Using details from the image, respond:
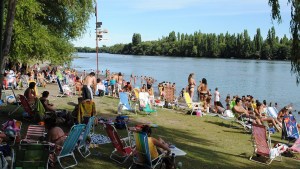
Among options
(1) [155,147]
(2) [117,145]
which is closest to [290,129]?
(1) [155,147]

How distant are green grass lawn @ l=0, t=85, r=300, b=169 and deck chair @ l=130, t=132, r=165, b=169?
1.55 feet

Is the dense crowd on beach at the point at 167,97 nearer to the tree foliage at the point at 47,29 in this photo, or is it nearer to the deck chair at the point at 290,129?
the deck chair at the point at 290,129

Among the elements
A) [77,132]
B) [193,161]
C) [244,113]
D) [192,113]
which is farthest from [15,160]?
[192,113]

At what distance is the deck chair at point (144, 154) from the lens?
Result: 649cm

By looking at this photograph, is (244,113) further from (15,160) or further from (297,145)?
(15,160)

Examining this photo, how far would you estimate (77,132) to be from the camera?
6562 millimetres

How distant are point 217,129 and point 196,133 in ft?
4.40

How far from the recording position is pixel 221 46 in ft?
505

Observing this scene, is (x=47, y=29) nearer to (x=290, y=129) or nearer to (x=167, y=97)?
(x=167, y=97)

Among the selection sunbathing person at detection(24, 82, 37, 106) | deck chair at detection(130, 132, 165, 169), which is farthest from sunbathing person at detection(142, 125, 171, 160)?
sunbathing person at detection(24, 82, 37, 106)

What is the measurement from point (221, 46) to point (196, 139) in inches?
5810

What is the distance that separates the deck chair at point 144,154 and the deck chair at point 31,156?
1.71 meters

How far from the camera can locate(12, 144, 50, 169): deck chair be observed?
17.8 ft

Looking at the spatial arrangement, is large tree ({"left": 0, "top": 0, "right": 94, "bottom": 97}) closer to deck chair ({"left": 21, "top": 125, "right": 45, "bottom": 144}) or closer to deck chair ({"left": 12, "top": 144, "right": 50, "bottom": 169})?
deck chair ({"left": 21, "top": 125, "right": 45, "bottom": 144})
